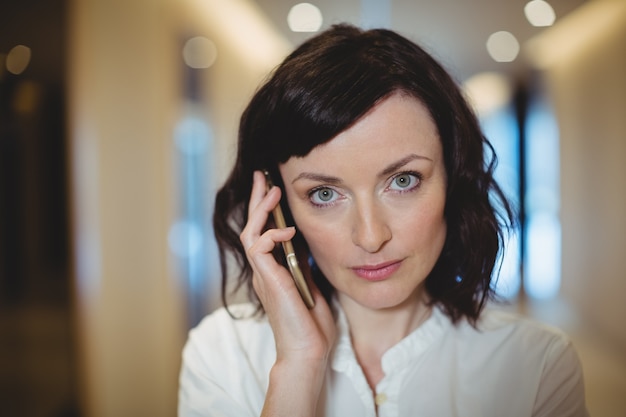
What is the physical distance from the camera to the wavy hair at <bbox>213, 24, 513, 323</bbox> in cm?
79

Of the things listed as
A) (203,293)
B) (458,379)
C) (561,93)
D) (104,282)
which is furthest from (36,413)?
(561,93)

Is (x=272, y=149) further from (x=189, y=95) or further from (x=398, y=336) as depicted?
(x=189, y=95)

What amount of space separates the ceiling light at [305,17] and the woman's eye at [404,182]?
2.10 ft

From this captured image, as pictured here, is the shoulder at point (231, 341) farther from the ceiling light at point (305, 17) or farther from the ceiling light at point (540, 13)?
the ceiling light at point (540, 13)

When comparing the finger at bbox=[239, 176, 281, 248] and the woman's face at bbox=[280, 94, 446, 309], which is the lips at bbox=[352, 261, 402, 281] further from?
the finger at bbox=[239, 176, 281, 248]

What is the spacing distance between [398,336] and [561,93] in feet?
4.08

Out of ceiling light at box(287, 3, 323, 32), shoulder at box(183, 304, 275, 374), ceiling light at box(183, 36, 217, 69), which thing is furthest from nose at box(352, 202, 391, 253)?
ceiling light at box(183, 36, 217, 69)

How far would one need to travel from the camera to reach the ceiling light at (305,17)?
1.29 meters

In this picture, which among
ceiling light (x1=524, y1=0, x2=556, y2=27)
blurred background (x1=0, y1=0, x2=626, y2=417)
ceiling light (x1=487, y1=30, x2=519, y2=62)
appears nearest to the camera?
ceiling light (x1=524, y1=0, x2=556, y2=27)

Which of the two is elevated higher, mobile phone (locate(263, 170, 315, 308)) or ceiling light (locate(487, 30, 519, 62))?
ceiling light (locate(487, 30, 519, 62))

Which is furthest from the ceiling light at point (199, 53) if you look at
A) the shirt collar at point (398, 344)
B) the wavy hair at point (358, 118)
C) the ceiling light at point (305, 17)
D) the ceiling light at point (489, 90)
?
the shirt collar at point (398, 344)

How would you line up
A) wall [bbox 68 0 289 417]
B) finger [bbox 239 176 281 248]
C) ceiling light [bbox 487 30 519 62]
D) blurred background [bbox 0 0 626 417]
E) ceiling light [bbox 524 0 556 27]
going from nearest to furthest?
finger [bbox 239 176 281 248] → ceiling light [bbox 524 0 556 27] → ceiling light [bbox 487 30 519 62] → blurred background [bbox 0 0 626 417] → wall [bbox 68 0 289 417]

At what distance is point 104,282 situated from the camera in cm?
197

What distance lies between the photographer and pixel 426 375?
3.06ft
